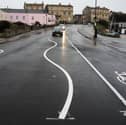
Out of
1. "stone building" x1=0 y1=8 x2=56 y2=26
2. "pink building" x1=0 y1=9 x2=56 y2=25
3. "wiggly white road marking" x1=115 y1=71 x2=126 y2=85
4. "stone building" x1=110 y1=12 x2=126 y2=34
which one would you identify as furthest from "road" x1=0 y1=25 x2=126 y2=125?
"stone building" x1=110 y1=12 x2=126 y2=34

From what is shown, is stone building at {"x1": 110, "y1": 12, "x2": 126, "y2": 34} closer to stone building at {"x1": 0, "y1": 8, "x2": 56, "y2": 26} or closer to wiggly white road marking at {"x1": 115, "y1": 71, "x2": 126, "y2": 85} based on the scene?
stone building at {"x1": 0, "y1": 8, "x2": 56, "y2": 26}

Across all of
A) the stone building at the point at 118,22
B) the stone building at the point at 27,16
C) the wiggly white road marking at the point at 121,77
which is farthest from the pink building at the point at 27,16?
the wiggly white road marking at the point at 121,77

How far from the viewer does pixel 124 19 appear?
14950 cm

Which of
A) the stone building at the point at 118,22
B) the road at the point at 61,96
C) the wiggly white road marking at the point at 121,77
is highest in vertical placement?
the road at the point at 61,96

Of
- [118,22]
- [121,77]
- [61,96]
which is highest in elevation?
[61,96]

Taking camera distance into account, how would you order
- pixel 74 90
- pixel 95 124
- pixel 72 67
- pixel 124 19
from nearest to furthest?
pixel 95 124 < pixel 74 90 < pixel 72 67 < pixel 124 19

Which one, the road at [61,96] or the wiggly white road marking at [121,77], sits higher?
the road at [61,96]

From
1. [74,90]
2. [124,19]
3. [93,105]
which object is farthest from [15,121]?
[124,19]

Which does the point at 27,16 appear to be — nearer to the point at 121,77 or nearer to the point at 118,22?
the point at 118,22

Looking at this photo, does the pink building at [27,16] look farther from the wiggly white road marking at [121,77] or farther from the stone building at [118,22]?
the wiggly white road marking at [121,77]

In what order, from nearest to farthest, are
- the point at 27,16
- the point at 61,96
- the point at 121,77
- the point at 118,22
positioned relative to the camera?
Answer: 1. the point at 61,96
2. the point at 121,77
3. the point at 27,16
4. the point at 118,22

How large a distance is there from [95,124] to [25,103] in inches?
102

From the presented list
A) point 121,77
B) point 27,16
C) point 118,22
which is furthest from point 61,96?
point 118,22

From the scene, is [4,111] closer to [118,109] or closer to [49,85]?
[118,109]
